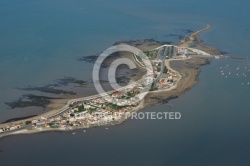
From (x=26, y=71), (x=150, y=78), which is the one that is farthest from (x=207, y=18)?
(x=26, y=71)

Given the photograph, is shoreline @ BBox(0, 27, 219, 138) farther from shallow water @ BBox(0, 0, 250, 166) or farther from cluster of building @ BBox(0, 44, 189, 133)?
shallow water @ BBox(0, 0, 250, 166)

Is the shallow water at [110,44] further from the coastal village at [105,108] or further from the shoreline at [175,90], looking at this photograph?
the coastal village at [105,108]

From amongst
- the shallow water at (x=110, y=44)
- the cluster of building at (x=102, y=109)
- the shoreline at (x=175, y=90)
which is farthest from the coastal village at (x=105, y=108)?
the shallow water at (x=110, y=44)

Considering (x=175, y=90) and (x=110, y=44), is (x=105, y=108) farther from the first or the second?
(x=110, y=44)

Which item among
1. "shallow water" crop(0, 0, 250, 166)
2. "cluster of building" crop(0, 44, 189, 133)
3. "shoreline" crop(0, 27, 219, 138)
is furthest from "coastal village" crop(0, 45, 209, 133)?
"shallow water" crop(0, 0, 250, 166)

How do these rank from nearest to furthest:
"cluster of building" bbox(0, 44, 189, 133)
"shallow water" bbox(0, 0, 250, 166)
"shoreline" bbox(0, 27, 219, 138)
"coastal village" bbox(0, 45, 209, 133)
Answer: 1. "shallow water" bbox(0, 0, 250, 166)
2. "coastal village" bbox(0, 45, 209, 133)
3. "cluster of building" bbox(0, 44, 189, 133)
4. "shoreline" bbox(0, 27, 219, 138)

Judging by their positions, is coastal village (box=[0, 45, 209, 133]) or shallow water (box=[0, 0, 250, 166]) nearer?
shallow water (box=[0, 0, 250, 166])

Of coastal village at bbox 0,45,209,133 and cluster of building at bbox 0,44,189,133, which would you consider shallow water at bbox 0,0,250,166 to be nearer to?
coastal village at bbox 0,45,209,133

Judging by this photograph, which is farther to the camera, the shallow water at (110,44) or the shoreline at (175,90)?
the shoreline at (175,90)

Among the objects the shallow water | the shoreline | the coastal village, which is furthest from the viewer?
the shoreline

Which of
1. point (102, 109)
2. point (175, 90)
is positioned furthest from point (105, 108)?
point (175, 90)
